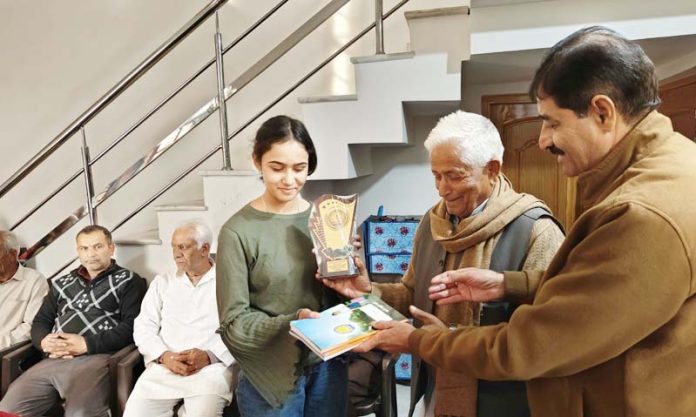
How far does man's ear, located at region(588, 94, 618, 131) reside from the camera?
0.67 m

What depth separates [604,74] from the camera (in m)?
0.67

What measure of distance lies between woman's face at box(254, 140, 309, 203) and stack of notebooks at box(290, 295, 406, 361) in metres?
0.37

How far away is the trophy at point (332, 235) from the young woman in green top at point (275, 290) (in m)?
0.10

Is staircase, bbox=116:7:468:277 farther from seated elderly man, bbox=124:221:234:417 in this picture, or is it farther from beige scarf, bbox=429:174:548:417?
beige scarf, bbox=429:174:548:417

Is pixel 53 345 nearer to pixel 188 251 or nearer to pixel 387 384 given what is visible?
pixel 188 251

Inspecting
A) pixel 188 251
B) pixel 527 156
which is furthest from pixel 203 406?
pixel 527 156

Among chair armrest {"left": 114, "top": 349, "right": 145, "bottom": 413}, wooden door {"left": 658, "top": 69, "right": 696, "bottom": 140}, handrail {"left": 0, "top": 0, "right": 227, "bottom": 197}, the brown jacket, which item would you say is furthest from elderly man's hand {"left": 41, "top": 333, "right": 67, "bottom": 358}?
wooden door {"left": 658, "top": 69, "right": 696, "bottom": 140}

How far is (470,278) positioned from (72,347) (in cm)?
198

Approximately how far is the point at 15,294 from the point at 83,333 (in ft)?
1.97

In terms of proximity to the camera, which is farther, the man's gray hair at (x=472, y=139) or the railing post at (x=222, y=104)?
the railing post at (x=222, y=104)

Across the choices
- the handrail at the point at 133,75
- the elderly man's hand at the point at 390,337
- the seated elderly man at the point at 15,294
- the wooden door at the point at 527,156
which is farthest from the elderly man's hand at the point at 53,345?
the wooden door at the point at 527,156

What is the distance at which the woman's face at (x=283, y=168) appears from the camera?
1229 mm

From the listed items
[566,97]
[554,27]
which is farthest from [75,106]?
[566,97]

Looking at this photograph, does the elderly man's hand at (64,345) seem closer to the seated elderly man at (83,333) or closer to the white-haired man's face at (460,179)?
the seated elderly man at (83,333)
